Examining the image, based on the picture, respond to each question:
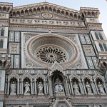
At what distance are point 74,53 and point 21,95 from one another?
165 inches

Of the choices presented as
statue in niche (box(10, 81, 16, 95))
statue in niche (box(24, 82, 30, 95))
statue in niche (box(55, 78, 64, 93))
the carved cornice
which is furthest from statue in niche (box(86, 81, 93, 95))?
the carved cornice

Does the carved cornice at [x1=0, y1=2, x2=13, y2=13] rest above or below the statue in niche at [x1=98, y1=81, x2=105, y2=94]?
above

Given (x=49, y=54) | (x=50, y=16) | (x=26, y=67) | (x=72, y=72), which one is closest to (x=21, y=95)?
(x=26, y=67)

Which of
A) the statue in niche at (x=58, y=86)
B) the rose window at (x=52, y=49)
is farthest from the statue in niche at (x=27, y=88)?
the rose window at (x=52, y=49)

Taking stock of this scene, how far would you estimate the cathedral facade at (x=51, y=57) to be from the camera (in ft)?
40.3

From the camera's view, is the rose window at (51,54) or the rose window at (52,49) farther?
the rose window at (51,54)

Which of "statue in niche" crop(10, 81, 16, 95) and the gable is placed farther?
the gable

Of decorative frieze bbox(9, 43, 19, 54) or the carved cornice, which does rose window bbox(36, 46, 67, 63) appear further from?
the carved cornice

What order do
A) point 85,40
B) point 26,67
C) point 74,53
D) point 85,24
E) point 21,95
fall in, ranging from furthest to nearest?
point 85,24 < point 85,40 < point 74,53 < point 26,67 < point 21,95

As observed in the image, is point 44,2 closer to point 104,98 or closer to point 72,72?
point 72,72

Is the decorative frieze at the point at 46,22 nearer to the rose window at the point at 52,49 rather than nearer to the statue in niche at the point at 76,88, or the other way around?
the rose window at the point at 52,49

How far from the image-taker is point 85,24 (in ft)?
56.2

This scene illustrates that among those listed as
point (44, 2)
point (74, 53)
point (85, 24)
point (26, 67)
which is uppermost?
point (44, 2)

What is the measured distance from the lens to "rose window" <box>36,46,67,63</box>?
590 inches
